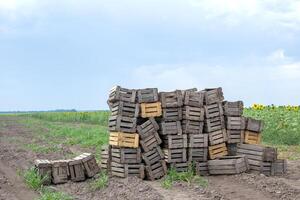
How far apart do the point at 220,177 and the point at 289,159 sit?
16.8 ft

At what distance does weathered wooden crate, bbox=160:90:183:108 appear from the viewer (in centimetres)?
1517

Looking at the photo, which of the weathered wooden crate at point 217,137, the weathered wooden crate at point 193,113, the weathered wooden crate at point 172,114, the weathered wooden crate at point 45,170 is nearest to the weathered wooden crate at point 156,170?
the weathered wooden crate at point 172,114

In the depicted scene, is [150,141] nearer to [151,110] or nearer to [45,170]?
[151,110]

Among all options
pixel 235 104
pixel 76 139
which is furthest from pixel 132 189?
pixel 76 139

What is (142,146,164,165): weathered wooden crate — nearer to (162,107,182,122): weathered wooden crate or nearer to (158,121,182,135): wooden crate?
(158,121,182,135): wooden crate

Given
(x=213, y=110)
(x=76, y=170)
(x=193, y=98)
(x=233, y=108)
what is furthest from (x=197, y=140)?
(x=76, y=170)

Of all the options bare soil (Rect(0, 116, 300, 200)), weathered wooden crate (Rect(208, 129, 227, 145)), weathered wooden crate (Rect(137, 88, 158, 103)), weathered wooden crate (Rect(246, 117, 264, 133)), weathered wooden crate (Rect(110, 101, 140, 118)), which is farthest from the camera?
weathered wooden crate (Rect(246, 117, 264, 133))

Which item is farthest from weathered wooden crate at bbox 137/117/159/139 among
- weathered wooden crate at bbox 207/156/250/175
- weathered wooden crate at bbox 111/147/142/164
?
weathered wooden crate at bbox 207/156/250/175

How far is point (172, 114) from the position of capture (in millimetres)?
15250

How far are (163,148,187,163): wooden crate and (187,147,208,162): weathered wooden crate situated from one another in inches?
8.1

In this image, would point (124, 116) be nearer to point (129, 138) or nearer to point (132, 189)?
point (129, 138)

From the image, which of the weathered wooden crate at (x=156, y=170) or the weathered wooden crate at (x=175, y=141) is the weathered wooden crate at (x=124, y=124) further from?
the weathered wooden crate at (x=156, y=170)

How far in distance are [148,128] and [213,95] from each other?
231 centimetres

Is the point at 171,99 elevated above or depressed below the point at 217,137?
above
